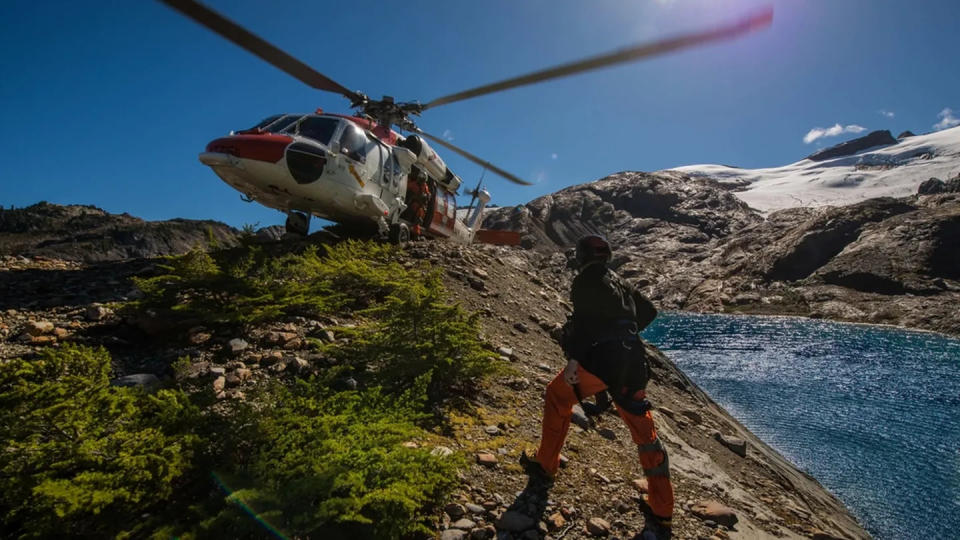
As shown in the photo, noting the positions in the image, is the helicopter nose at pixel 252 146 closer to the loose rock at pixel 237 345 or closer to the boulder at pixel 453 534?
the loose rock at pixel 237 345

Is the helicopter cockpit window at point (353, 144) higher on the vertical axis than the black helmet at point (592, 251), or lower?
higher

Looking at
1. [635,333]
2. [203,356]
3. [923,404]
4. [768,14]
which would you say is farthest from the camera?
[923,404]

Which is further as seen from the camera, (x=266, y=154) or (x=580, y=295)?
(x=266, y=154)

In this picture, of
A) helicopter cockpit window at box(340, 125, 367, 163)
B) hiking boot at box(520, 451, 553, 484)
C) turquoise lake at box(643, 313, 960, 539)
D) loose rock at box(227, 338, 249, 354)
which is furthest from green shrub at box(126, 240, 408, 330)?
turquoise lake at box(643, 313, 960, 539)

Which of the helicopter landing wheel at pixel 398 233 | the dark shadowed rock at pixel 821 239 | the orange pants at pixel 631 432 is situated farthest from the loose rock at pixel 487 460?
the dark shadowed rock at pixel 821 239

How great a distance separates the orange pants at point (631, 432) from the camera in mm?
3664

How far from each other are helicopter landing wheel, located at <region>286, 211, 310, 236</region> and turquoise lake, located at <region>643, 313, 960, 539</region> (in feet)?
53.9

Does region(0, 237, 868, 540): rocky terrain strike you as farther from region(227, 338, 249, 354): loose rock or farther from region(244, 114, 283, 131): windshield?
region(244, 114, 283, 131): windshield

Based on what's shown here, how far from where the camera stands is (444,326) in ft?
16.2

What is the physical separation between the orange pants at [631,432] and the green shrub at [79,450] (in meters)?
2.89

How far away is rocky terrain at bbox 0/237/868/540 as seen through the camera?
3.52 m

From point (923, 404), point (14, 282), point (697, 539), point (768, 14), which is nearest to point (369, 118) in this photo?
point (14, 282)

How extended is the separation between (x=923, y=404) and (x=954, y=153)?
665 feet

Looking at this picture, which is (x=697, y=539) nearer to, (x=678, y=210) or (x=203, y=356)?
(x=203, y=356)
